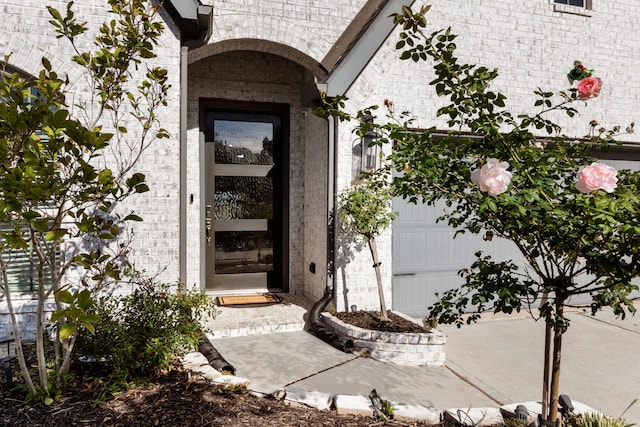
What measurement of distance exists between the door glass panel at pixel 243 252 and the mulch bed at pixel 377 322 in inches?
70.7

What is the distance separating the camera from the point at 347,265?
17.2ft

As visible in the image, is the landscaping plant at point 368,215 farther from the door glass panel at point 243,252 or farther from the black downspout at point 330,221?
the door glass panel at point 243,252

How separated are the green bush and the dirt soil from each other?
5.6 inches

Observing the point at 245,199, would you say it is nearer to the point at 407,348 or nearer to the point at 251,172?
the point at 251,172

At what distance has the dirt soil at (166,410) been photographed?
251 cm

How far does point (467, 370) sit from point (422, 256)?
6.68 ft

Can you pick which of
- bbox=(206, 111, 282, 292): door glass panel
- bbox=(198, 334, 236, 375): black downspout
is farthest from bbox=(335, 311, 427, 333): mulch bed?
bbox=(206, 111, 282, 292): door glass panel

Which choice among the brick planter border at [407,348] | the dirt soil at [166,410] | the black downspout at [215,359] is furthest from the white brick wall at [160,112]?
the brick planter border at [407,348]

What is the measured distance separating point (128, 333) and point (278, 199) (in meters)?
3.51

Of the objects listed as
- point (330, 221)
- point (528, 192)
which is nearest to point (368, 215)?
point (330, 221)

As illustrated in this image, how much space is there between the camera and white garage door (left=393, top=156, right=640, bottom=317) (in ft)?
18.8

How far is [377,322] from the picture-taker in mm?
4766

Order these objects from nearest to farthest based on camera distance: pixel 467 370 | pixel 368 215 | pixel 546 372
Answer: pixel 546 372 < pixel 467 370 < pixel 368 215

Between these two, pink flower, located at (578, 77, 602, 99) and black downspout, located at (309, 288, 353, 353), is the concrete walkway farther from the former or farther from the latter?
pink flower, located at (578, 77, 602, 99)
